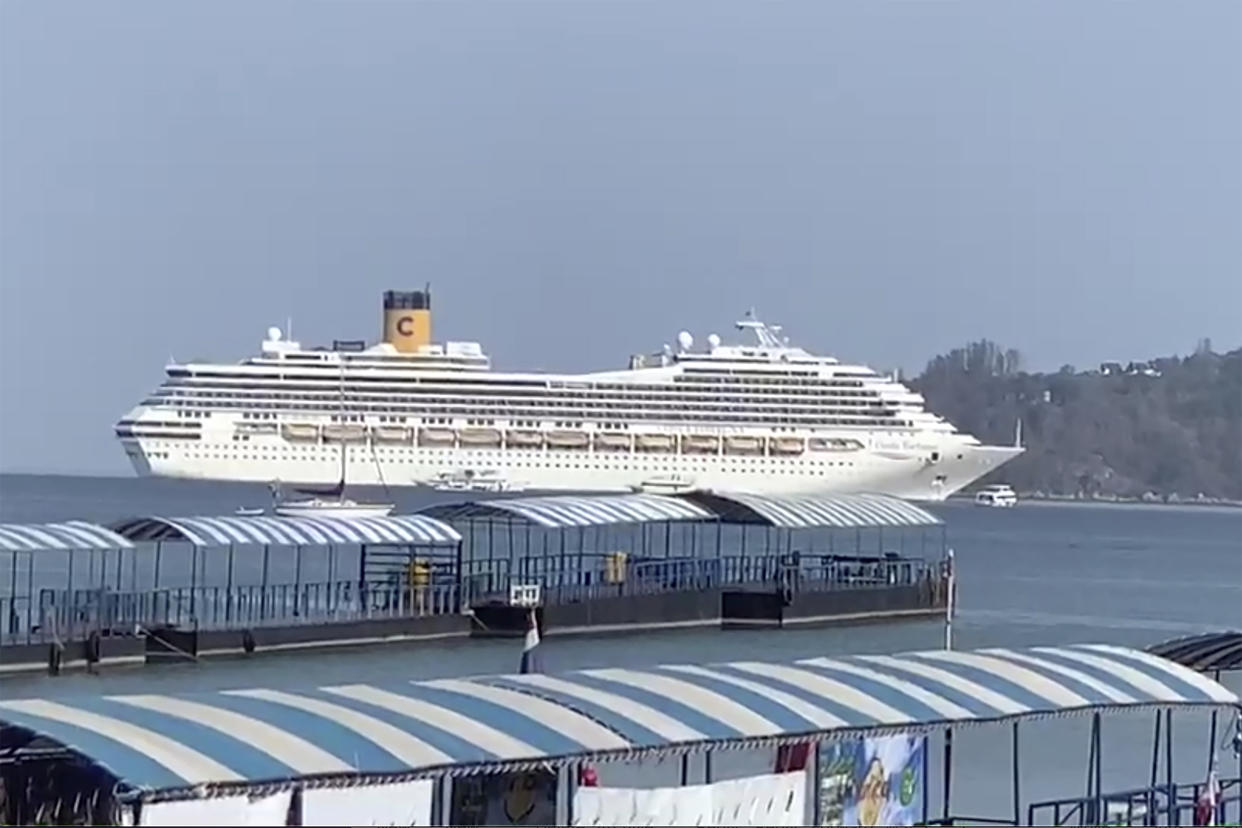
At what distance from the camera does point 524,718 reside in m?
12.7

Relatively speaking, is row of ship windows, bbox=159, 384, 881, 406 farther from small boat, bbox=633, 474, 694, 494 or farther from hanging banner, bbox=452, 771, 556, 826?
hanging banner, bbox=452, 771, 556, 826

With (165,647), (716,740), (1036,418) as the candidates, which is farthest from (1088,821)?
(1036,418)

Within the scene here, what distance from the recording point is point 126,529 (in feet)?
106

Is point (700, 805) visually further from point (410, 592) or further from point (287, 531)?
point (410, 592)

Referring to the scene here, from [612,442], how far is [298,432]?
10.6 meters

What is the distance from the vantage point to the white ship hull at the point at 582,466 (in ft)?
301

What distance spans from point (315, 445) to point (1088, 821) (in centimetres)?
8019

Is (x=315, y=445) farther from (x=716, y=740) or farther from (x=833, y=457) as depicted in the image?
(x=716, y=740)

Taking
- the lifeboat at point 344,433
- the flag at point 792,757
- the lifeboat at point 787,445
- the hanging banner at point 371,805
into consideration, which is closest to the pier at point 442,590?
the flag at point 792,757

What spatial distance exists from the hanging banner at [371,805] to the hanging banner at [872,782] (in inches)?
88.6

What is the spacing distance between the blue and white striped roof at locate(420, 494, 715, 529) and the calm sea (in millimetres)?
1663

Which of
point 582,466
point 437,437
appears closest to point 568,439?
point 582,466

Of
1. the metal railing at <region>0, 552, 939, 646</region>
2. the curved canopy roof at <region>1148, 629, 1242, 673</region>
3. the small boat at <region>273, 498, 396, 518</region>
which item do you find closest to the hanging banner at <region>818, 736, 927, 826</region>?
the curved canopy roof at <region>1148, 629, 1242, 673</region>

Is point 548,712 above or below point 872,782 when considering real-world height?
above
